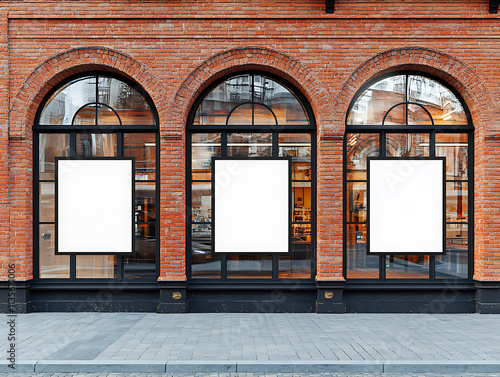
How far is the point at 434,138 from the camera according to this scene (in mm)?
7102

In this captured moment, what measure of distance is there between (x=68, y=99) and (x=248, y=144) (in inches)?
162

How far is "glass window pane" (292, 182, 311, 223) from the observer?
7086 millimetres

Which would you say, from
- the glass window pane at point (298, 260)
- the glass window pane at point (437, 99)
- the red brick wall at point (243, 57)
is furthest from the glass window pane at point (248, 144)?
the glass window pane at point (437, 99)

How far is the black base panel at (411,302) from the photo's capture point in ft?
22.5

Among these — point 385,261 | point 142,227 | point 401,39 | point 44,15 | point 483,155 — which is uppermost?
point 44,15

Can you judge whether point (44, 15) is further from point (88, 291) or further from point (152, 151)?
point (88, 291)

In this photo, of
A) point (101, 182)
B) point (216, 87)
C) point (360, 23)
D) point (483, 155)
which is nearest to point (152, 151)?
point (101, 182)

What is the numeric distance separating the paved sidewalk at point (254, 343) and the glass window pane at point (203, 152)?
3.01 meters

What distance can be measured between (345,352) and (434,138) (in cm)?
500

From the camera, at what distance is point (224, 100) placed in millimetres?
7117

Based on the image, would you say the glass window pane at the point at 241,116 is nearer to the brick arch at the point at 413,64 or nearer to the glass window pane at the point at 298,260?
the brick arch at the point at 413,64

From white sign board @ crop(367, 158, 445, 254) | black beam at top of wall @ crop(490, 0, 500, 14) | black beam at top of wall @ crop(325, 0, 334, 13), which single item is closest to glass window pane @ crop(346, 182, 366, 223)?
white sign board @ crop(367, 158, 445, 254)

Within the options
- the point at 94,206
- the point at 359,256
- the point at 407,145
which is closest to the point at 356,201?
the point at 359,256

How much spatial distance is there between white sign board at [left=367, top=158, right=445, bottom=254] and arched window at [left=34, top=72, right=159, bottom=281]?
4.84 metres
